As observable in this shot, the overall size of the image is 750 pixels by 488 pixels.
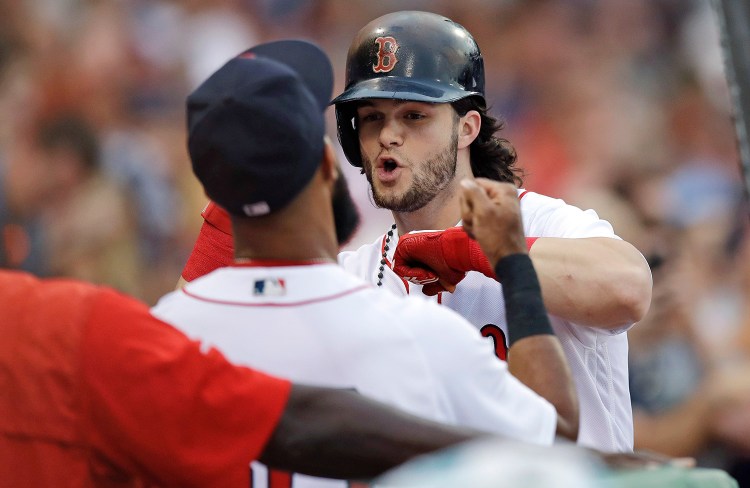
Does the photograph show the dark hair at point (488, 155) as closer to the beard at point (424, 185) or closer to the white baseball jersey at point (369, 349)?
the beard at point (424, 185)

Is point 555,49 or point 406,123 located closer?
point 406,123

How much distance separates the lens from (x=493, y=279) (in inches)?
115

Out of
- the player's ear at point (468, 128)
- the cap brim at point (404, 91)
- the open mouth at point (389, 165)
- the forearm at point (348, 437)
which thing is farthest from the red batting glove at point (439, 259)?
the forearm at point (348, 437)

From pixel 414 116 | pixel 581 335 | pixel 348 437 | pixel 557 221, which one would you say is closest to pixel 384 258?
pixel 414 116

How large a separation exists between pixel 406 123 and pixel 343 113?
0.28 meters

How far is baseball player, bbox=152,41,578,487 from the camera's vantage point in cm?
173

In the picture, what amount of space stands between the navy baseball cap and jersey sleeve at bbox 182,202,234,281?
4.18 ft

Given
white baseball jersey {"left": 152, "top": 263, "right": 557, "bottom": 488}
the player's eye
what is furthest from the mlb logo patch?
the player's eye

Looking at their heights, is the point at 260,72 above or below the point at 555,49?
below

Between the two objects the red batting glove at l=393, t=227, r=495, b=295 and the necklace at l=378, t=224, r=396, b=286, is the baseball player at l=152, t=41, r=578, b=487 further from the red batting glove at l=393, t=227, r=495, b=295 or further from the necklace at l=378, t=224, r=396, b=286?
the necklace at l=378, t=224, r=396, b=286

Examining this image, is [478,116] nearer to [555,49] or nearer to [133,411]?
[133,411]

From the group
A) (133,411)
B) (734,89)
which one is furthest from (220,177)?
(734,89)

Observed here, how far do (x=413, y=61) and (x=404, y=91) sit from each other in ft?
0.38

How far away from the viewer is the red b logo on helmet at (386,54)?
3.16 metres
